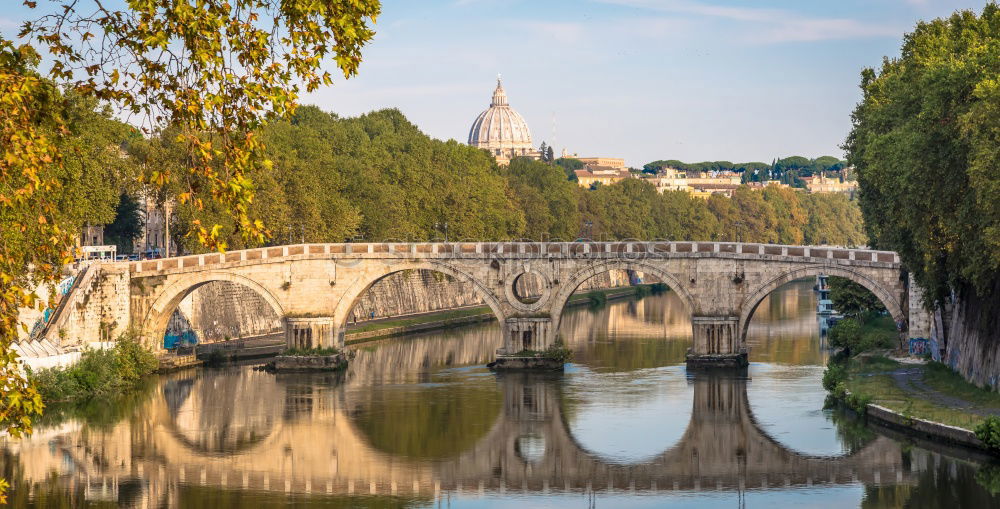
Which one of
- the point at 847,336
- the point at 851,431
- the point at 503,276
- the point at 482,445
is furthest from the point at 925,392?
the point at 503,276

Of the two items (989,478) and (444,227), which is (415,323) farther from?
(989,478)

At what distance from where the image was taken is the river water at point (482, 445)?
129 ft

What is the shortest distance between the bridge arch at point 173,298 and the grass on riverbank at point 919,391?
91.2 ft

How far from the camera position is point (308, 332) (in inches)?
2625

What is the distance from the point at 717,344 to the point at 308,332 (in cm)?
1972

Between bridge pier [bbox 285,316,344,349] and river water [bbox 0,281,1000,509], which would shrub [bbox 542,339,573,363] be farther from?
bridge pier [bbox 285,316,344,349]

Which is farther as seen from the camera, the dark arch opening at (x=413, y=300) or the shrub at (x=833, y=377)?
the dark arch opening at (x=413, y=300)

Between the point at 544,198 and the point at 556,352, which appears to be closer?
the point at 556,352

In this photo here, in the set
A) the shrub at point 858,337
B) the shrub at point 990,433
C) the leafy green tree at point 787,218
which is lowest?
the shrub at point 990,433

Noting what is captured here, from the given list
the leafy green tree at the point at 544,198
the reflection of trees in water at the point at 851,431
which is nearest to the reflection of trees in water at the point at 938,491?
the reflection of trees in water at the point at 851,431

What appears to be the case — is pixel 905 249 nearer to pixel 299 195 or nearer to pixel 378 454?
pixel 378 454

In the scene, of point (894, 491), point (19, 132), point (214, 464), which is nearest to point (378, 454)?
point (214, 464)

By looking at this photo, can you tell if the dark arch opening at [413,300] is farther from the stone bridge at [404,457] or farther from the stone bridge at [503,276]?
the stone bridge at [404,457]

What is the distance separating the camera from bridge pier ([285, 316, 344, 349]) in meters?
66.6
